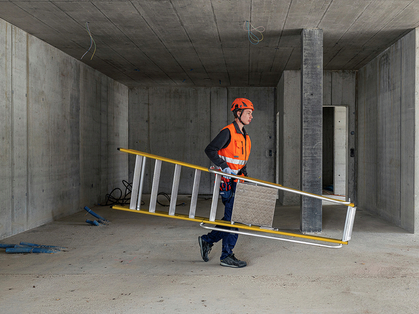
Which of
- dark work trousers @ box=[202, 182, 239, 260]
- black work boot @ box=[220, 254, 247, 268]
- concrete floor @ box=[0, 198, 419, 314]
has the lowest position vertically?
concrete floor @ box=[0, 198, 419, 314]

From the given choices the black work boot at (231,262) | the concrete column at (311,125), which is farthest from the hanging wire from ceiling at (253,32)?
the black work boot at (231,262)

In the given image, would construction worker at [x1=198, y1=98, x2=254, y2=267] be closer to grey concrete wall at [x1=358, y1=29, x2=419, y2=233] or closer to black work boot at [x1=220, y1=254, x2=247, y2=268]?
black work boot at [x1=220, y1=254, x2=247, y2=268]

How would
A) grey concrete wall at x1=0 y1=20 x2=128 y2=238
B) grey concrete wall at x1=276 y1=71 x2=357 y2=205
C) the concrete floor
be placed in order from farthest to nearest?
grey concrete wall at x1=276 y1=71 x2=357 y2=205, grey concrete wall at x1=0 y1=20 x2=128 y2=238, the concrete floor

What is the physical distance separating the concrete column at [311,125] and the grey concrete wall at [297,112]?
2653 millimetres

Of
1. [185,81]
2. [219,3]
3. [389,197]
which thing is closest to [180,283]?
[219,3]

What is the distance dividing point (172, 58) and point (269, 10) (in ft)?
9.35

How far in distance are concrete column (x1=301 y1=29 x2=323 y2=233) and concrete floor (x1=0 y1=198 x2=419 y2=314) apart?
0.46 m

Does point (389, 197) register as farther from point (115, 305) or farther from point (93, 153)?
point (93, 153)

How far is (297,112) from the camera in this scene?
25.6 feet

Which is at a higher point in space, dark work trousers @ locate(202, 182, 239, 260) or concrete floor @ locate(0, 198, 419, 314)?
dark work trousers @ locate(202, 182, 239, 260)

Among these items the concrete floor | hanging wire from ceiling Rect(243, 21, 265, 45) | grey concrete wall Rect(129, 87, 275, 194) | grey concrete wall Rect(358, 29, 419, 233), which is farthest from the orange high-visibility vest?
grey concrete wall Rect(129, 87, 275, 194)

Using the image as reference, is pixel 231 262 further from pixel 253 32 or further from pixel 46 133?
pixel 46 133

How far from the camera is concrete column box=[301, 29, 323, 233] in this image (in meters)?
5.06

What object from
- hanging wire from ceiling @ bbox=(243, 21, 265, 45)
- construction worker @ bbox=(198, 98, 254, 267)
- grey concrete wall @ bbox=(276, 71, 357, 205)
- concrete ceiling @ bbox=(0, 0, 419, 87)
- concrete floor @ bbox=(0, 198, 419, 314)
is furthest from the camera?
grey concrete wall @ bbox=(276, 71, 357, 205)
